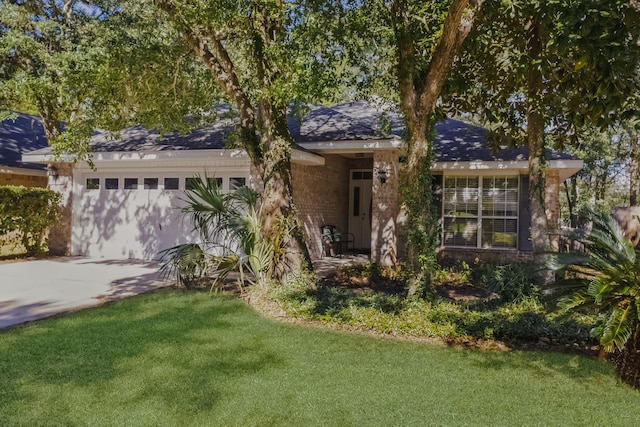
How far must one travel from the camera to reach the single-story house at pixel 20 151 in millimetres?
17141

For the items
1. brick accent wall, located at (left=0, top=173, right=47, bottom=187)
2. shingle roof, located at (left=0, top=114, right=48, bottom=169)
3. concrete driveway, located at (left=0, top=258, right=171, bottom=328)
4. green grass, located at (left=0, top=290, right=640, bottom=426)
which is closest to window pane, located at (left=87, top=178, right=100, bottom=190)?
concrete driveway, located at (left=0, top=258, right=171, bottom=328)

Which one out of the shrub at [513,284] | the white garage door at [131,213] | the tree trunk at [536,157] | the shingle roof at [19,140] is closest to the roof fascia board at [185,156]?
the white garage door at [131,213]

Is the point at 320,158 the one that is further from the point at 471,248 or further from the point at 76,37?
the point at 76,37

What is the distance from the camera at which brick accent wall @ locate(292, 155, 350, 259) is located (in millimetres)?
13700

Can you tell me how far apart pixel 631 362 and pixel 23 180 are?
1991cm

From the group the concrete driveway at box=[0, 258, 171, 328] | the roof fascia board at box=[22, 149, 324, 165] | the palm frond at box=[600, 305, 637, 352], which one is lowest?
the concrete driveway at box=[0, 258, 171, 328]

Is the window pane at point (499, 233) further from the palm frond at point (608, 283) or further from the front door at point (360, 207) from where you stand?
the palm frond at point (608, 283)

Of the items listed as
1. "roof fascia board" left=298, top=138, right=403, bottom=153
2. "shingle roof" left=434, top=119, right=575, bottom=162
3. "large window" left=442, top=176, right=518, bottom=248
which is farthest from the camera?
"large window" left=442, top=176, right=518, bottom=248

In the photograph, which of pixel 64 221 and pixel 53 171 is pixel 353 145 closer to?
pixel 64 221

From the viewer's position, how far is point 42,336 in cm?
629

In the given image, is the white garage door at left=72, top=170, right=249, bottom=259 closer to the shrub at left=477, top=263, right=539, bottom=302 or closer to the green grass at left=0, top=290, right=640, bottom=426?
the green grass at left=0, top=290, right=640, bottom=426

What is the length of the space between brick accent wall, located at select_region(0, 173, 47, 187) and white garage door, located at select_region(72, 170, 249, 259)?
5.08m

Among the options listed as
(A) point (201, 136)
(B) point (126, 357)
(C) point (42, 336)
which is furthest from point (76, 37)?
(B) point (126, 357)

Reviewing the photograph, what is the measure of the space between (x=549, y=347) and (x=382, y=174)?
741 centimetres
